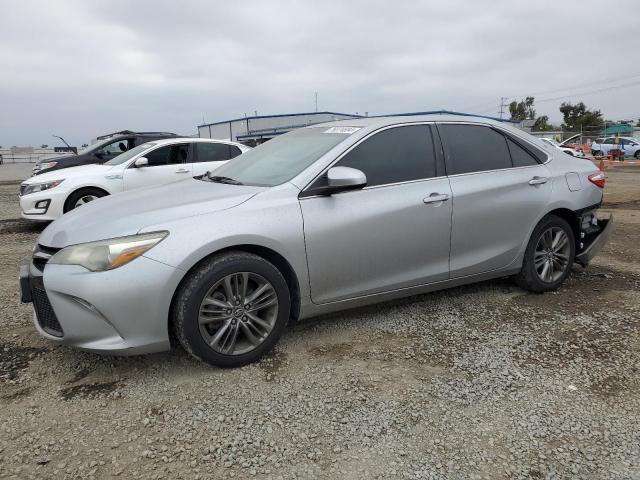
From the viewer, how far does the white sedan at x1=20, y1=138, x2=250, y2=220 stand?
24.6ft

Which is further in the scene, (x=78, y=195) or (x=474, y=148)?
(x=78, y=195)

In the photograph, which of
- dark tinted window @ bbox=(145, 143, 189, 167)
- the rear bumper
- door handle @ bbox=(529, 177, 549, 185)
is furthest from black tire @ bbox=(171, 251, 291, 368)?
dark tinted window @ bbox=(145, 143, 189, 167)

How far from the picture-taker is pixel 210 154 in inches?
348

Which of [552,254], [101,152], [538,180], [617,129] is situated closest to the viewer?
[538,180]

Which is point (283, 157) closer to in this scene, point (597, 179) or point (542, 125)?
point (597, 179)

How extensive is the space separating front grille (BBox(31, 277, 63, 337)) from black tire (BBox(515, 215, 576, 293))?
3602 mm

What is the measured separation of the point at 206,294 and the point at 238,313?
26cm

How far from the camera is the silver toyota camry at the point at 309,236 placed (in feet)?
9.11

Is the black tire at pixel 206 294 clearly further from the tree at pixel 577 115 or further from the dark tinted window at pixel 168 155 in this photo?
the tree at pixel 577 115

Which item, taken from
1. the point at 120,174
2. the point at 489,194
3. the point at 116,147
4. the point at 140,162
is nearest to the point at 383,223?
the point at 489,194

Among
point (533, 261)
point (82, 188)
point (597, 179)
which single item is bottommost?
point (533, 261)

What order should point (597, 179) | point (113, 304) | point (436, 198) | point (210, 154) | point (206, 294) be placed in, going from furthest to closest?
point (210, 154), point (597, 179), point (436, 198), point (206, 294), point (113, 304)

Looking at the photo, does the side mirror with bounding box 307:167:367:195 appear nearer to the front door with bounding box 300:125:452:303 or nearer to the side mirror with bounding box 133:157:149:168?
the front door with bounding box 300:125:452:303

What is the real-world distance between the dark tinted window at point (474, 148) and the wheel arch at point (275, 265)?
1.56 m
